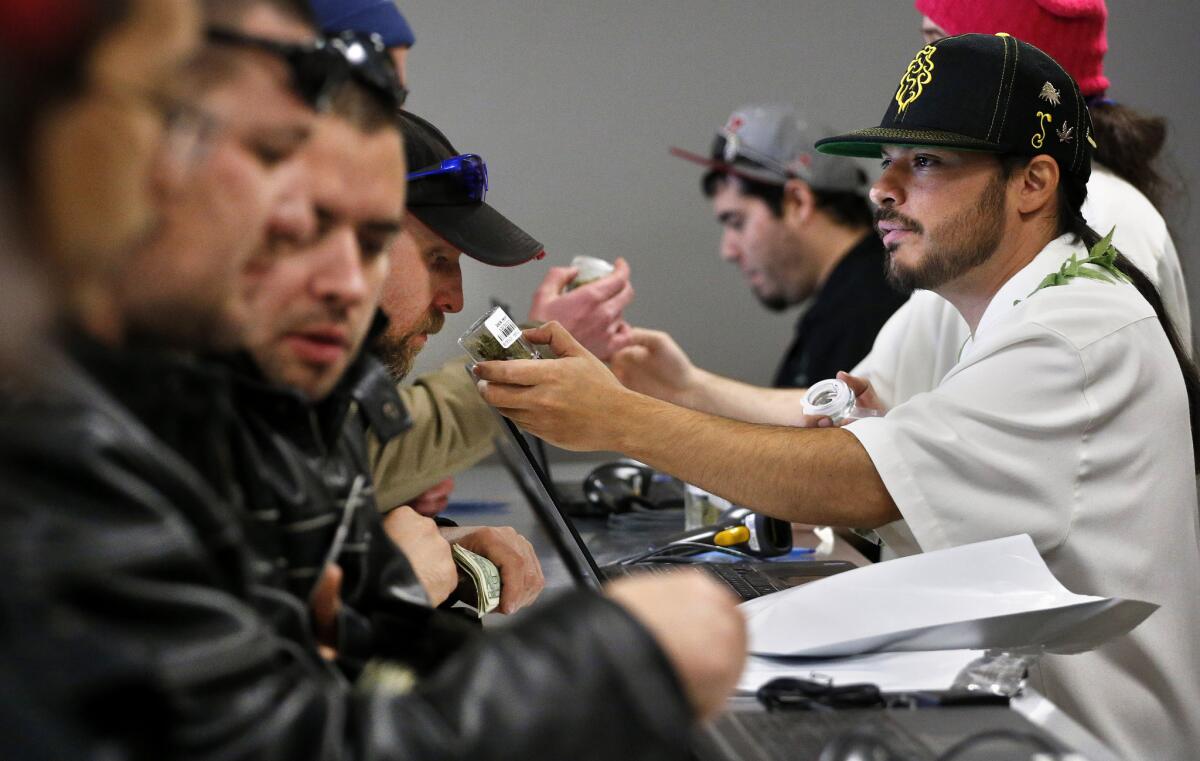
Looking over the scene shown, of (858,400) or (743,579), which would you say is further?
(858,400)

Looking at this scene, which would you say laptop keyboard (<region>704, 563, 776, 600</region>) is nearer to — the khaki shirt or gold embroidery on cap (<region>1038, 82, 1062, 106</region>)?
the khaki shirt

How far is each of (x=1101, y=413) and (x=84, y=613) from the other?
1.14 meters

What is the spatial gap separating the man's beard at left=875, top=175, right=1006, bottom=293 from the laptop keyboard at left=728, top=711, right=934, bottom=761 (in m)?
0.81

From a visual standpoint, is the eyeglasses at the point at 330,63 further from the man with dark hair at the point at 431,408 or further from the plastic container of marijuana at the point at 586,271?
the plastic container of marijuana at the point at 586,271

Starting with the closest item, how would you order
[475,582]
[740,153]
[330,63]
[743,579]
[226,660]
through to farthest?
[226,660]
[330,63]
[475,582]
[743,579]
[740,153]

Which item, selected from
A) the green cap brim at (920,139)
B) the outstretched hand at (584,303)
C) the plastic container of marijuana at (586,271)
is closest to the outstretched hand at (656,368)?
the outstretched hand at (584,303)

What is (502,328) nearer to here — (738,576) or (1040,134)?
(738,576)

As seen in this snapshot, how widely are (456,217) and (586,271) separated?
2.51ft

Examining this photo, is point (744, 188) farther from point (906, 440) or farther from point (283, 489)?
point (283, 489)

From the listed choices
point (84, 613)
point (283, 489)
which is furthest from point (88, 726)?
point (283, 489)

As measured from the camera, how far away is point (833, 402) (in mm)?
1549

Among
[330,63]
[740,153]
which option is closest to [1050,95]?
[330,63]

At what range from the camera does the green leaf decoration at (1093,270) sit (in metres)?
1.42

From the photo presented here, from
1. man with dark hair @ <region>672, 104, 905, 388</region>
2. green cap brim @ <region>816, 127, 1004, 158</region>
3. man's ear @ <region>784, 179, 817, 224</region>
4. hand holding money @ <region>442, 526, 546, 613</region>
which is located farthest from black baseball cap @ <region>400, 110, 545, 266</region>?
man's ear @ <region>784, 179, 817, 224</region>
